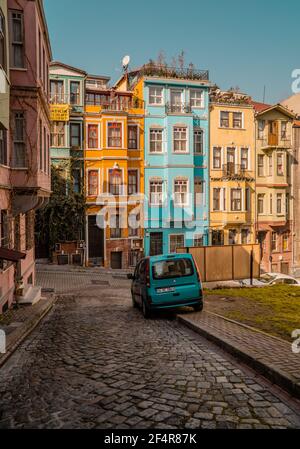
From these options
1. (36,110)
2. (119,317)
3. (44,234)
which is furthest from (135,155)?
(119,317)

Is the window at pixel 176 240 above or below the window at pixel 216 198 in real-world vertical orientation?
below

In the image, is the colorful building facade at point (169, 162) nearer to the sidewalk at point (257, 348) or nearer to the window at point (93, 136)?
the window at point (93, 136)

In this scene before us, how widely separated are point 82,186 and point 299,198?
21.1 meters

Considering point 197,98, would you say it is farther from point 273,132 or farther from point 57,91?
point 57,91

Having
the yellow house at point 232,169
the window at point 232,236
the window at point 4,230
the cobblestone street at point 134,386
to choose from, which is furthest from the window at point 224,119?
the cobblestone street at point 134,386

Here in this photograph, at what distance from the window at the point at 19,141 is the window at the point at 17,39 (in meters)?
1.72

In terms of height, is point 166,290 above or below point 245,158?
below

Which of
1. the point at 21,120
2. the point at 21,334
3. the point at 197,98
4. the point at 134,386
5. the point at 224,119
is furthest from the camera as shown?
the point at 224,119

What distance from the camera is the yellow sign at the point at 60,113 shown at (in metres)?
32.9

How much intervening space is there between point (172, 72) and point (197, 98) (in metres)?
3.04

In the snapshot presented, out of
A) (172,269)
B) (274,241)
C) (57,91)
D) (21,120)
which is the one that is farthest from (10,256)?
(274,241)

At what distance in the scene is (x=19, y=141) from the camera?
14.7 m

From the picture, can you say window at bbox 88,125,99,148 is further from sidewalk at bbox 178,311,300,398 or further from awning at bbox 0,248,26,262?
sidewalk at bbox 178,311,300,398

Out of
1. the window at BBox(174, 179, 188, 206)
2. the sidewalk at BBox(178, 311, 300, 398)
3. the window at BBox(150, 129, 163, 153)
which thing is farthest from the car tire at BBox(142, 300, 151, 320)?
the window at BBox(150, 129, 163, 153)
